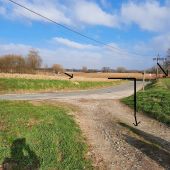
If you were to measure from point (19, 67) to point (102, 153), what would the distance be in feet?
160

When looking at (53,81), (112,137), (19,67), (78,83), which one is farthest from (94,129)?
(19,67)

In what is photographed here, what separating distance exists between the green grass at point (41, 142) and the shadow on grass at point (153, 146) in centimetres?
224

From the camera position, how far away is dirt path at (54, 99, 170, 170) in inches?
418

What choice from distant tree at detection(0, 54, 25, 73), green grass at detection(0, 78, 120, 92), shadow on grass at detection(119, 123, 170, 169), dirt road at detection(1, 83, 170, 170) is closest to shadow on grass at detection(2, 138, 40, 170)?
dirt road at detection(1, 83, 170, 170)

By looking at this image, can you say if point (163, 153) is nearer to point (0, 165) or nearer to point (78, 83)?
point (0, 165)

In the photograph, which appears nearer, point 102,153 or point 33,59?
point 102,153

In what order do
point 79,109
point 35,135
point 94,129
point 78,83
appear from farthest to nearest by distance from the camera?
1. point 78,83
2. point 79,109
3. point 94,129
4. point 35,135

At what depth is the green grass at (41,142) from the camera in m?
10.8

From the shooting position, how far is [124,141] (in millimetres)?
12906

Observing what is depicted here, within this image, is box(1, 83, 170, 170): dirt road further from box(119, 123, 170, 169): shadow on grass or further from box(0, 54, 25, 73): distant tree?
box(0, 54, 25, 73): distant tree

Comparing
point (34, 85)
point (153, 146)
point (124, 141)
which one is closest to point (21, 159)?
point (124, 141)

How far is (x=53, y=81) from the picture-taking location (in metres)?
45.4

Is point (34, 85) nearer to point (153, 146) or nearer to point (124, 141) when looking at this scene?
point (124, 141)

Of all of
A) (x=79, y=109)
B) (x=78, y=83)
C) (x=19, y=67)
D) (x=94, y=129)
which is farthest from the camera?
(x=19, y=67)
